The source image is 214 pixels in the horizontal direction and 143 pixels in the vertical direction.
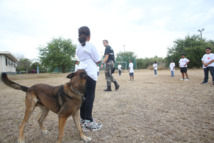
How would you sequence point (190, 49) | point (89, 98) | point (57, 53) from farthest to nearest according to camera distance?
point (57, 53)
point (190, 49)
point (89, 98)

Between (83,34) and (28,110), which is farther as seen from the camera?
(83,34)

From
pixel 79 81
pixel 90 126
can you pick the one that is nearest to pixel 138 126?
pixel 90 126

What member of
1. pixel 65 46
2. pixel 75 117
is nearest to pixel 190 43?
pixel 65 46

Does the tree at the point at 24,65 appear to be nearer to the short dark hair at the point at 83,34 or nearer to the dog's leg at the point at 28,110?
the dog's leg at the point at 28,110

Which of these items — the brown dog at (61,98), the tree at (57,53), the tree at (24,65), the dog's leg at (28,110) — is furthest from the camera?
the tree at (24,65)

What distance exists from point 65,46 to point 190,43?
1239 inches

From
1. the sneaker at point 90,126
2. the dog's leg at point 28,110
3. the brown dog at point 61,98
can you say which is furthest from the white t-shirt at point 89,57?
the dog's leg at point 28,110

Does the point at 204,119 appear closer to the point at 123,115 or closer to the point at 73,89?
the point at 123,115

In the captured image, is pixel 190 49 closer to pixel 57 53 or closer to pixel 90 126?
pixel 57 53

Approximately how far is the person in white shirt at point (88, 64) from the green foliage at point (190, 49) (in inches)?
1318

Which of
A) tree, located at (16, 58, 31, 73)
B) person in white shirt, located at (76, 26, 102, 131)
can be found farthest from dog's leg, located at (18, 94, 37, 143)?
tree, located at (16, 58, 31, 73)

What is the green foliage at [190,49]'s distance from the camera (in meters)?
29.4

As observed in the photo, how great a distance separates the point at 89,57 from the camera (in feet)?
8.41

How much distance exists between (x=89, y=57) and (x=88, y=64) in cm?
15
